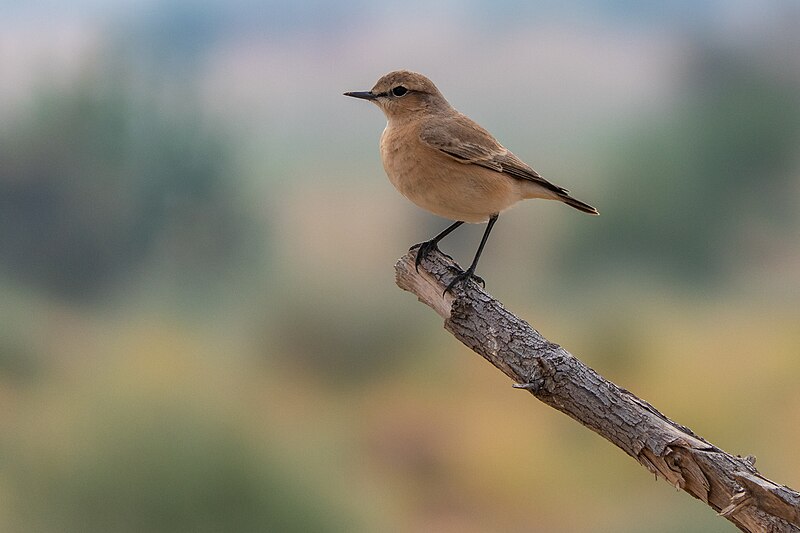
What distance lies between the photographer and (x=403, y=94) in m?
2.28

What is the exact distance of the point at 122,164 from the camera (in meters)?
3.18

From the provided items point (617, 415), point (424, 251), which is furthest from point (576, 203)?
point (617, 415)

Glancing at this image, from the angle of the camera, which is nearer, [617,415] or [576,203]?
[617,415]

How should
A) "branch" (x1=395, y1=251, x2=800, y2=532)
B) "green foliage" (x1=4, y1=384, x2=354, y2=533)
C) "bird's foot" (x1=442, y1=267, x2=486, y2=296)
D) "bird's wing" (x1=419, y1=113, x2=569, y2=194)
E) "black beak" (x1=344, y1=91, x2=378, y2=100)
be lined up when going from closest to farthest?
1. "branch" (x1=395, y1=251, x2=800, y2=532)
2. "bird's foot" (x1=442, y1=267, x2=486, y2=296)
3. "bird's wing" (x1=419, y1=113, x2=569, y2=194)
4. "black beak" (x1=344, y1=91, x2=378, y2=100)
5. "green foliage" (x1=4, y1=384, x2=354, y2=533)

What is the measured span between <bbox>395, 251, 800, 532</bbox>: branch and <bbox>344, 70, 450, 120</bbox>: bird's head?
459 mm

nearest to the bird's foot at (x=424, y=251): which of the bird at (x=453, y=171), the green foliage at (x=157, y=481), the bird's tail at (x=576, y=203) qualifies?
the bird at (x=453, y=171)

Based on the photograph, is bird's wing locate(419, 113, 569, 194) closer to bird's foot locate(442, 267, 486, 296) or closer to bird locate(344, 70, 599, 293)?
bird locate(344, 70, 599, 293)

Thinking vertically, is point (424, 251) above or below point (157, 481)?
above

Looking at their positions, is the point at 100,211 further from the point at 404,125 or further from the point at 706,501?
the point at 706,501

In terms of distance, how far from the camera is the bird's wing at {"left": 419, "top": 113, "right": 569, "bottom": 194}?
84.0 inches

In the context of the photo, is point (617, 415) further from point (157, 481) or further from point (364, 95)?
point (157, 481)

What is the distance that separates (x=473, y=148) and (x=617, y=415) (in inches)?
29.1

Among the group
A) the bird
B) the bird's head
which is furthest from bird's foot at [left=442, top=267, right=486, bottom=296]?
the bird's head

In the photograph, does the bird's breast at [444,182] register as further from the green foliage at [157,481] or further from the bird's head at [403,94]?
the green foliage at [157,481]
